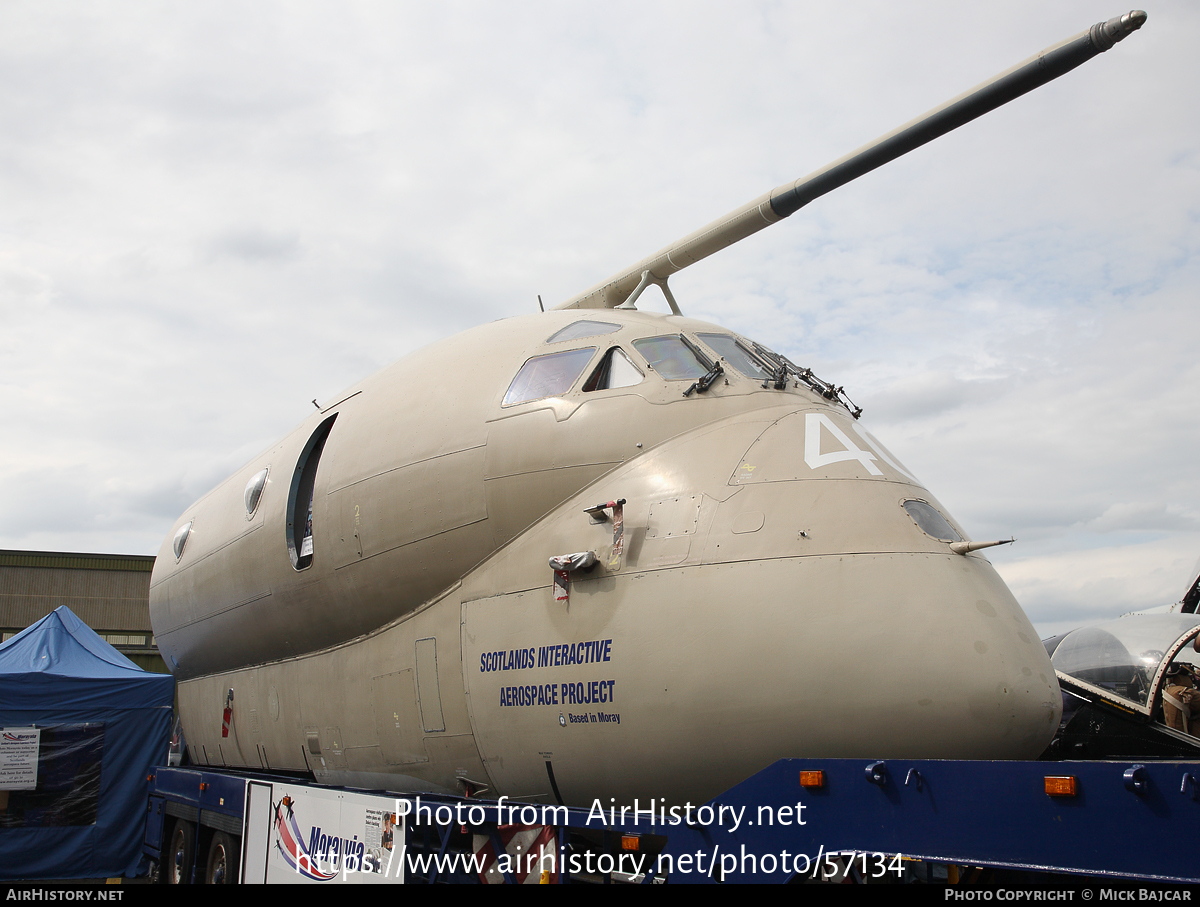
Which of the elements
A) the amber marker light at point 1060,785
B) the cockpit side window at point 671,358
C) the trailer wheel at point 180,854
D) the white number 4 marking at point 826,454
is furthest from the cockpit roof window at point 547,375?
the trailer wheel at point 180,854

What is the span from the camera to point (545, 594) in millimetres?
6684

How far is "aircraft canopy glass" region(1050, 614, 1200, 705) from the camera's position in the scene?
391 inches

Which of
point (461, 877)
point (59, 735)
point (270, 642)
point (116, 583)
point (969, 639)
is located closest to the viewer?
point (969, 639)

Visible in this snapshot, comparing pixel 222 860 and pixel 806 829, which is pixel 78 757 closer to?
pixel 222 860

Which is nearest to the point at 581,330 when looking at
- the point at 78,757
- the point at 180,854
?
the point at 180,854

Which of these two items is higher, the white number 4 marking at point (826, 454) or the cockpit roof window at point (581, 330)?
the cockpit roof window at point (581, 330)

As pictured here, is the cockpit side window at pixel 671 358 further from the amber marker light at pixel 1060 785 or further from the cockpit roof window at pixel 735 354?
the amber marker light at pixel 1060 785

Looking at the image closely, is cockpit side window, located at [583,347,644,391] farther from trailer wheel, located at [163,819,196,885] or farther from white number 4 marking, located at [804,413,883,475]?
trailer wheel, located at [163,819,196,885]

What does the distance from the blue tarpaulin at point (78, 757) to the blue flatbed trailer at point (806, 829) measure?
27.6 ft

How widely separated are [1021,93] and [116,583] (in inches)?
1571

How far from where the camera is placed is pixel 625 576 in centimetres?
626

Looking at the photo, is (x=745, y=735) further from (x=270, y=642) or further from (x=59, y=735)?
(x=59, y=735)

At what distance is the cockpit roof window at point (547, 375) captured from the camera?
24.6 ft

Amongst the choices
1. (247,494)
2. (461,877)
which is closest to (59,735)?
(247,494)
